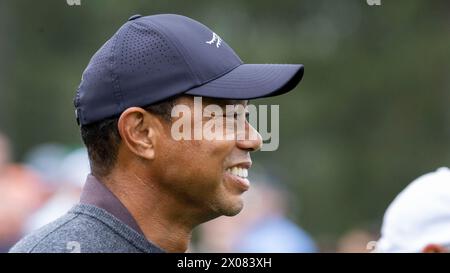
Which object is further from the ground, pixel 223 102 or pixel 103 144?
pixel 223 102

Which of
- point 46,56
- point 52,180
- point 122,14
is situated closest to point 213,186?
point 52,180

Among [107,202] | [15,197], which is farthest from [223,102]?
[15,197]

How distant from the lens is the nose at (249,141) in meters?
4.02

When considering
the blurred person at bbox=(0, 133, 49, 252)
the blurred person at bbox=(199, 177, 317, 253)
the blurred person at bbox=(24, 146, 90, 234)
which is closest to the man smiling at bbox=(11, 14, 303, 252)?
the blurred person at bbox=(24, 146, 90, 234)

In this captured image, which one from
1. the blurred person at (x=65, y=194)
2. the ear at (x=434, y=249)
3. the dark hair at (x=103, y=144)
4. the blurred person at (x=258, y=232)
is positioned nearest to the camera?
the dark hair at (x=103, y=144)

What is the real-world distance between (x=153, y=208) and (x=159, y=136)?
25 cm

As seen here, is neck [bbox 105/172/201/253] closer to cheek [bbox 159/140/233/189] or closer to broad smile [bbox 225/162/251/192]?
cheek [bbox 159/140/233/189]

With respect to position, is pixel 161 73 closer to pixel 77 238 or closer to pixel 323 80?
pixel 77 238

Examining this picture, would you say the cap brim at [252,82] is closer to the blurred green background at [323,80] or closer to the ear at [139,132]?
the ear at [139,132]

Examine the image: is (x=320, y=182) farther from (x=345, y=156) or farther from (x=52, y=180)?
(x=52, y=180)

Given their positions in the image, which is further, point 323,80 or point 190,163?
point 323,80

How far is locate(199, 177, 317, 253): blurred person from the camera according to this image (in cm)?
966

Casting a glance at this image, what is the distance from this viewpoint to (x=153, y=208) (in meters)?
3.92

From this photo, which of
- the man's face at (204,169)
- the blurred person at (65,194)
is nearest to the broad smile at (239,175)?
the man's face at (204,169)
